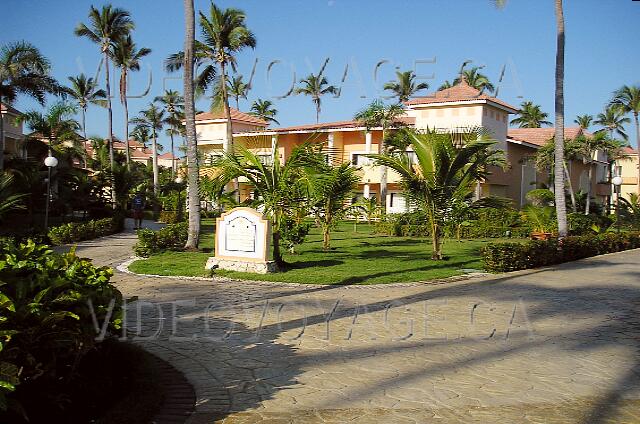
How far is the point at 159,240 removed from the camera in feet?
59.6

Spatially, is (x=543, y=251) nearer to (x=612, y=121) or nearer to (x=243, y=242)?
(x=243, y=242)

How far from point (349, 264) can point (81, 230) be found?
11152 mm

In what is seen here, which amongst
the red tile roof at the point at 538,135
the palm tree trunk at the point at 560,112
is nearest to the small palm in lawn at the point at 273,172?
the palm tree trunk at the point at 560,112

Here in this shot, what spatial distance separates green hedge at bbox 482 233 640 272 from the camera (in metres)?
15.7

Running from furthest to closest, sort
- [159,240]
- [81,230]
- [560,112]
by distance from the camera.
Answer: [81,230] < [560,112] < [159,240]

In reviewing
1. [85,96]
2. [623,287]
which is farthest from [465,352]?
[85,96]

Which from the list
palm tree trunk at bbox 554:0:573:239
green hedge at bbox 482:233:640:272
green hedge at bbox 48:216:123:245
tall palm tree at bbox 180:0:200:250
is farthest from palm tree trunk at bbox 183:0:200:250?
palm tree trunk at bbox 554:0:573:239

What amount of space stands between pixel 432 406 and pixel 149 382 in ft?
8.85

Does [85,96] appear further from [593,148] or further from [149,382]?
[149,382]

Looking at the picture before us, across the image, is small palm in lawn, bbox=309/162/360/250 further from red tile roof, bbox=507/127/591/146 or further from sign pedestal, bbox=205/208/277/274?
red tile roof, bbox=507/127/591/146

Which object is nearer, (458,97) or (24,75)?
(24,75)

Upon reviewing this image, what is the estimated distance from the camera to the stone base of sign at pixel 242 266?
1398 centimetres

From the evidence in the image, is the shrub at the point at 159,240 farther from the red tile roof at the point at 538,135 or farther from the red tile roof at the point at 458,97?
the red tile roof at the point at 538,135

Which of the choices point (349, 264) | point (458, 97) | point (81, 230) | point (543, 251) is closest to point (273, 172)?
point (349, 264)
